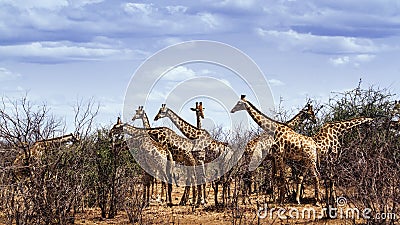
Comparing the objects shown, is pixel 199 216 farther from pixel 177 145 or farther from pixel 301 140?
pixel 177 145

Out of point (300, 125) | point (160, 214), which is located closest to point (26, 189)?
point (160, 214)

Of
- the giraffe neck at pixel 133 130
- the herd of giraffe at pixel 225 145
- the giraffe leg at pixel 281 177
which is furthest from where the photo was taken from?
the giraffe neck at pixel 133 130

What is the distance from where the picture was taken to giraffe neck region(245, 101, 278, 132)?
13.3m

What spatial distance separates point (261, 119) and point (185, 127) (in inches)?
86.5

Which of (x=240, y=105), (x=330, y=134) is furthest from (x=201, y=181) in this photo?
(x=330, y=134)

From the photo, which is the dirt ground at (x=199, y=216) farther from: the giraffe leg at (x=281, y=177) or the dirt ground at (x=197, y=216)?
the giraffe leg at (x=281, y=177)

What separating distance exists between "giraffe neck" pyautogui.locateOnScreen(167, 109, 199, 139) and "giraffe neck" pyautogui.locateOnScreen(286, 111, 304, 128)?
2095mm

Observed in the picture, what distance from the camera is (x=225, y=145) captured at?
14.4 m

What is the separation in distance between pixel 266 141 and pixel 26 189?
16.4 ft

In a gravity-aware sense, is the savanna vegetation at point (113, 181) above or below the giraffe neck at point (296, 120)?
below

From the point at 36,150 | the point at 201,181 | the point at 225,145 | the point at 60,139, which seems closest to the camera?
the point at 36,150

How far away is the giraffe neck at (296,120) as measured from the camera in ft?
47.7

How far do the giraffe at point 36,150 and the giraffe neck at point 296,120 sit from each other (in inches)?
211

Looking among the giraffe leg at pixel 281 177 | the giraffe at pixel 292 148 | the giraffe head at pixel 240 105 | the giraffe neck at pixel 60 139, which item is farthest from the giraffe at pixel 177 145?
the giraffe neck at pixel 60 139
